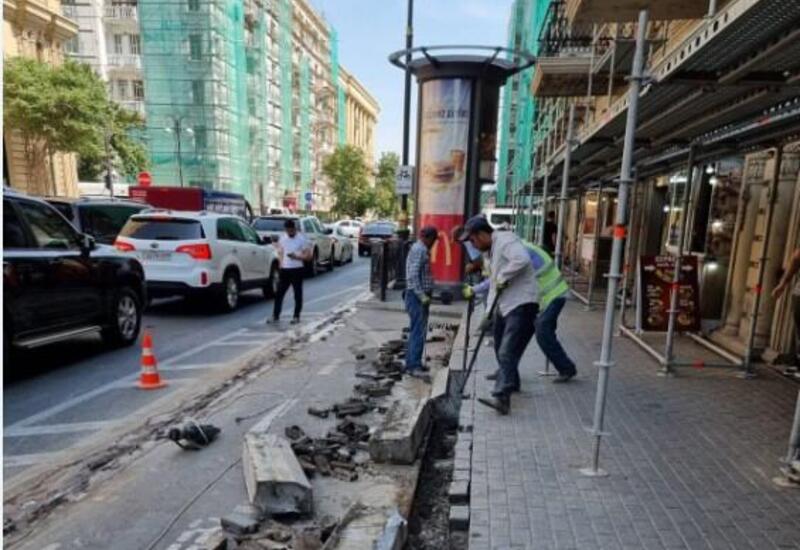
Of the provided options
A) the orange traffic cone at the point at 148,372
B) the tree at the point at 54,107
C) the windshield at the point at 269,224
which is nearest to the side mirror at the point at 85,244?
the orange traffic cone at the point at 148,372

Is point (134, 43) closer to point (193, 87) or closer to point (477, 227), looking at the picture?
point (193, 87)

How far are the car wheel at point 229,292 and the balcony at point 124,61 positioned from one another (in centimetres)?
4325

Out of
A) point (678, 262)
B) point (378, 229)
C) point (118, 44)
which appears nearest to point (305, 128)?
point (118, 44)

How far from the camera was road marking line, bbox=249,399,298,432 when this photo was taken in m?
4.78

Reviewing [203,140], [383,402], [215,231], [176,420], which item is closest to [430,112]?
[215,231]

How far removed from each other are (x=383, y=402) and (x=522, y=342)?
153cm

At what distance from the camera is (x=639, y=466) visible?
3711mm

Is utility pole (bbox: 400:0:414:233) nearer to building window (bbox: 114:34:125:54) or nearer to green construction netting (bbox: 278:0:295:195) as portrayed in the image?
building window (bbox: 114:34:125:54)

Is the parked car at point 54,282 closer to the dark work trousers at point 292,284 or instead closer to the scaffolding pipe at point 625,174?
the dark work trousers at point 292,284

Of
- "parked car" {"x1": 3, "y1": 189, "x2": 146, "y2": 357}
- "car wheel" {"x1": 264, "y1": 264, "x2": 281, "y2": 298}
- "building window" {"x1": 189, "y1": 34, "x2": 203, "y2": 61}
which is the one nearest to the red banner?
"car wheel" {"x1": 264, "y1": 264, "x2": 281, "y2": 298}

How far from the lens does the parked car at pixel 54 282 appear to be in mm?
5652

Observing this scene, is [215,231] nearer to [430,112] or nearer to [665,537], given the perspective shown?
[430,112]

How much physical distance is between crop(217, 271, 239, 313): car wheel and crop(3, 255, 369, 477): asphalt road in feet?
0.65

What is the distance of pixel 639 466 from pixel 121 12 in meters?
53.5
